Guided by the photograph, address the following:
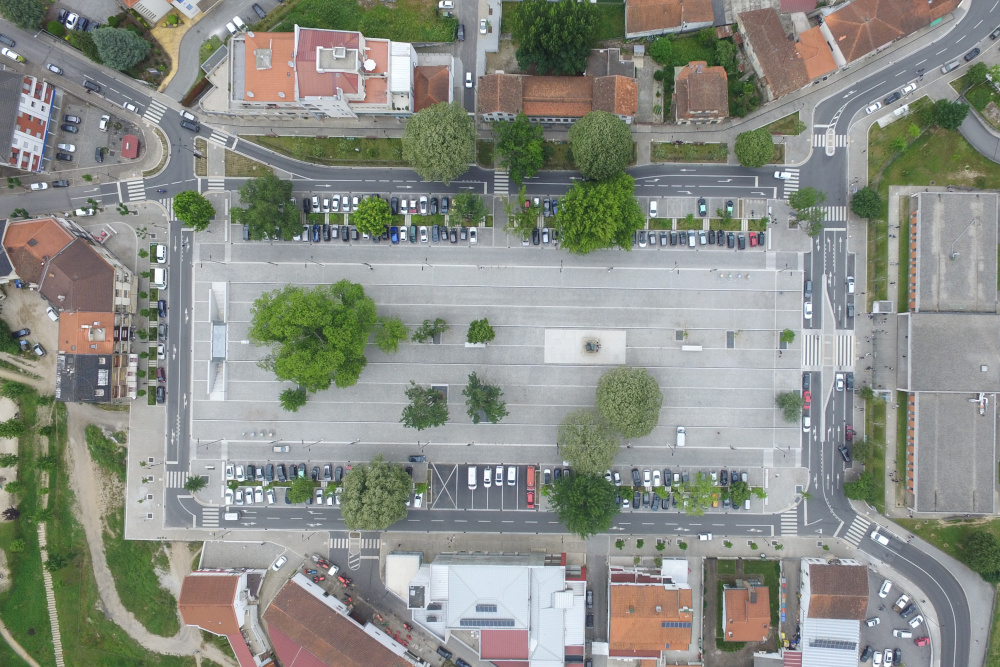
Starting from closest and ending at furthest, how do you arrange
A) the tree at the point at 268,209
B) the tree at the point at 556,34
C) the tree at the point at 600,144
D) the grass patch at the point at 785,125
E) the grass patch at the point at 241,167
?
the tree at the point at 600,144 → the tree at the point at 556,34 → the tree at the point at 268,209 → the grass patch at the point at 785,125 → the grass patch at the point at 241,167

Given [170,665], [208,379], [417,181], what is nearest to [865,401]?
[417,181]

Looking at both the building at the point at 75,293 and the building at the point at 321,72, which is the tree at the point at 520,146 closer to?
the building at the point at 321,72

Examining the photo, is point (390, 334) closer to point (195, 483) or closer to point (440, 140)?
point (440, 140)

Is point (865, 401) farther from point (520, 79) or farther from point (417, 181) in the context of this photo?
point (417, 181)

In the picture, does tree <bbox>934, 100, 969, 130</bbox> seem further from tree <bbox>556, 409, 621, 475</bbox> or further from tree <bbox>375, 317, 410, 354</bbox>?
tree <bbox>375, 317, 410, 354</bbox>

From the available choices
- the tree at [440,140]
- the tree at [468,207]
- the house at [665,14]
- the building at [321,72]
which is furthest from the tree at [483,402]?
the house at [665,14]

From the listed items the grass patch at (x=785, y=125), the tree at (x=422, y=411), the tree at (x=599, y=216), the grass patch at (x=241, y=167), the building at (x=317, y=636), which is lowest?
the building at (x=317, y=636)

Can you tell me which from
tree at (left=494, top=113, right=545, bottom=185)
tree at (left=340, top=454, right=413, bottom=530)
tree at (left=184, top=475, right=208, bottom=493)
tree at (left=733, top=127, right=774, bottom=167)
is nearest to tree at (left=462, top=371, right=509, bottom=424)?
tree at (left=340, top=454, right=413, bottom=530)

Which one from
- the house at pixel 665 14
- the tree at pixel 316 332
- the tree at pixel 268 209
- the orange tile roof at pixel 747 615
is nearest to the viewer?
the tree at pixel 316 332
